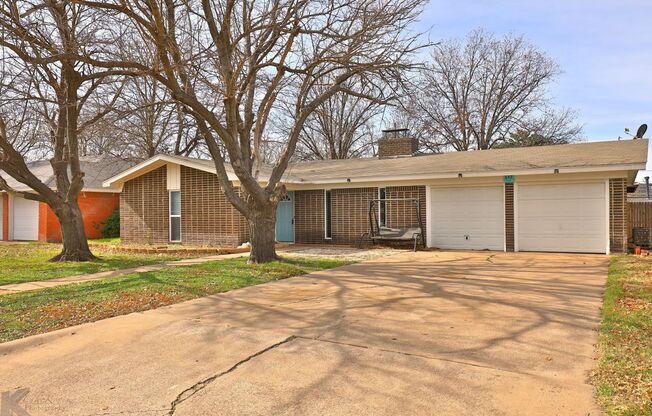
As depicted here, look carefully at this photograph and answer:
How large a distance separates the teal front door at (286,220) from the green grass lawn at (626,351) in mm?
11961

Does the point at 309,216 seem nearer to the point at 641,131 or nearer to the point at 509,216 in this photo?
the point at 509,216

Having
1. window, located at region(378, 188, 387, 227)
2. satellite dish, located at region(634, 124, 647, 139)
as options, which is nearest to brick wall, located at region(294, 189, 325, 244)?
window, located at region(378, 188, 387, 227)

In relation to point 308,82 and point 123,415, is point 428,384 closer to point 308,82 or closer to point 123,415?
point 123,415

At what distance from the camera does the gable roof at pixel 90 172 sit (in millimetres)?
23172

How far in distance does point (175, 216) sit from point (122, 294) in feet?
36.0

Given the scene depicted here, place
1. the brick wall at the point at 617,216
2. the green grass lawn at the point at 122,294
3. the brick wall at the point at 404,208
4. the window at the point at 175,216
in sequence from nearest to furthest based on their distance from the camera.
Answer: the green grass lawn at the point at 122,294, the brick wall at the point at 617,216, the brick wall at the point at 404,208, the window at the point at 175,216

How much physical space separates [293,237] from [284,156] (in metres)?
6.68

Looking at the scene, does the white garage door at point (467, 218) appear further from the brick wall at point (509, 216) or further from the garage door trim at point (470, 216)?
the brick wall at point (509, 216)

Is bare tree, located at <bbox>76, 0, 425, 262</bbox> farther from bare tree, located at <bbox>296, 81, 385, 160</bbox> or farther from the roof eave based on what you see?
bare tree, located at <bbox>296, 81, 385, 160</bbox>

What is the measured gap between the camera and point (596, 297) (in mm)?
7379

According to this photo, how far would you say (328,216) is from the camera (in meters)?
17.8

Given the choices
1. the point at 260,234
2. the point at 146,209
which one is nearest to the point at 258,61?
the point at 260,234

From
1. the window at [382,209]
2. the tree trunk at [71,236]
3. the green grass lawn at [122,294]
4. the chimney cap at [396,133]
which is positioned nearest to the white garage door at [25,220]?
the tree trunk at [71,236]

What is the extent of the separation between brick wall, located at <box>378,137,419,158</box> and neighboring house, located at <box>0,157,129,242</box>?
1287 centimetres
